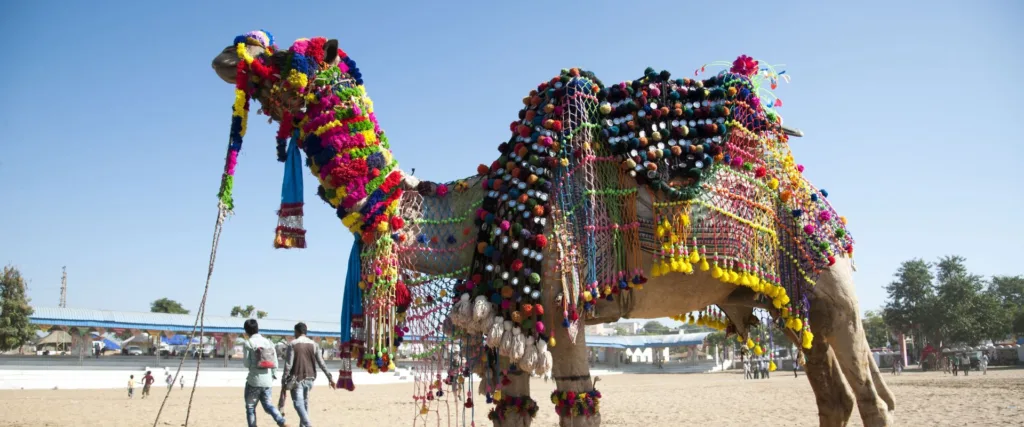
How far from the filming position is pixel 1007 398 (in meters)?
13.7

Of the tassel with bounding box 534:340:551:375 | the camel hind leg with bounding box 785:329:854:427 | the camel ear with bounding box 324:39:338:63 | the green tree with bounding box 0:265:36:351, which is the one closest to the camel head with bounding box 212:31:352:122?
the camel ear with bounding box 324:39:338:63

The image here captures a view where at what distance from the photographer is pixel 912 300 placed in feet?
160

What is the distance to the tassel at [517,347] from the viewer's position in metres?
4.40

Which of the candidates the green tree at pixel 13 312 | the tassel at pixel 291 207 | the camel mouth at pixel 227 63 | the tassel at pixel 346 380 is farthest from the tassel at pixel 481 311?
the green tree at pixel 13 312

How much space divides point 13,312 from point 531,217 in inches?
1629

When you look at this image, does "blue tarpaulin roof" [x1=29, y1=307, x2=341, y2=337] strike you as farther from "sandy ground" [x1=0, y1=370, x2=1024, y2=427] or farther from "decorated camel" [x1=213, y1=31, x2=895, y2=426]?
"decorated camel" [x1=213, y1=31, x2=895, y2=426]

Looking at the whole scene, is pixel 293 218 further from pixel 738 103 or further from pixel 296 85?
pixel 738 103

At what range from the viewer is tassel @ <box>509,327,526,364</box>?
4.40 m

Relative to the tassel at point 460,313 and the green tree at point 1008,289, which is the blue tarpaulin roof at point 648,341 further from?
the tassel at point 460,313

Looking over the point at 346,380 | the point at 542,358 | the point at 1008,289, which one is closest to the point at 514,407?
the point at 542,358

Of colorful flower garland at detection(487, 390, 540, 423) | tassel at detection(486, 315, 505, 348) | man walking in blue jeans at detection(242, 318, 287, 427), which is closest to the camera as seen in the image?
tassel at detection(486, 315, 505, 348)

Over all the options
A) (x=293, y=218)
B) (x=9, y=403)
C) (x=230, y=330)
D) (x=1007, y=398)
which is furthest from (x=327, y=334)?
(x=293, y=218)

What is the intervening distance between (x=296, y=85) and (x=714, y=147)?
2970 mm

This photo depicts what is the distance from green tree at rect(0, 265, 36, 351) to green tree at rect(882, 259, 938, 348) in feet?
170
